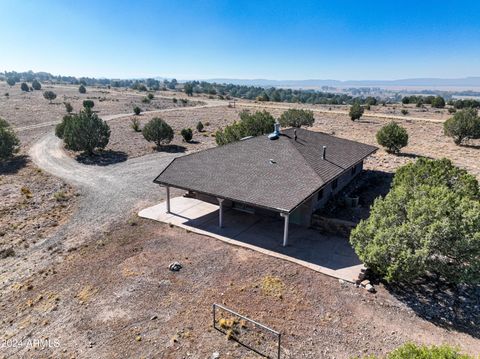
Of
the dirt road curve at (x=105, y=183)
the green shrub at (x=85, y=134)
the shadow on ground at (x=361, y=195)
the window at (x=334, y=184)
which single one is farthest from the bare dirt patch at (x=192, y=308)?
the green shrub at (x=85, y=134)

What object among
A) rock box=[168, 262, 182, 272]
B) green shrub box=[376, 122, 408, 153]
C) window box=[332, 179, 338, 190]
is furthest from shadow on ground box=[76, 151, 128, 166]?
green shrub box=[376, 122, 408, 153]

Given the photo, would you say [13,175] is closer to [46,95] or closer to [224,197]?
[224,197]

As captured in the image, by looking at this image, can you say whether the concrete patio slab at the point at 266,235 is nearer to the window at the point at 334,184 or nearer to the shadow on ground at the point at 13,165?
the window at the point at 334,184

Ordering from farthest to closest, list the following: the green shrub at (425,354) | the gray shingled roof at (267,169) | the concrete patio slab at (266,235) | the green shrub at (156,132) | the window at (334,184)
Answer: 1. the green shrub at (156,132)
2. the window at (334,184)
3. the gray shingled roof at (267,169)
4. the concrete patio slab at (266,235)
5. the green shrub at (425,354)

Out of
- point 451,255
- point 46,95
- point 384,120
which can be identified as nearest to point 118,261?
point 451,255

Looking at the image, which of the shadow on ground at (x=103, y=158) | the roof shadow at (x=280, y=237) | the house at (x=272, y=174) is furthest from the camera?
the shadow on ground at (x=103, y=158)

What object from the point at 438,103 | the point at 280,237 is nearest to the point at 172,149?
the point at 280,237

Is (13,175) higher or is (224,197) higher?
(224,197)
